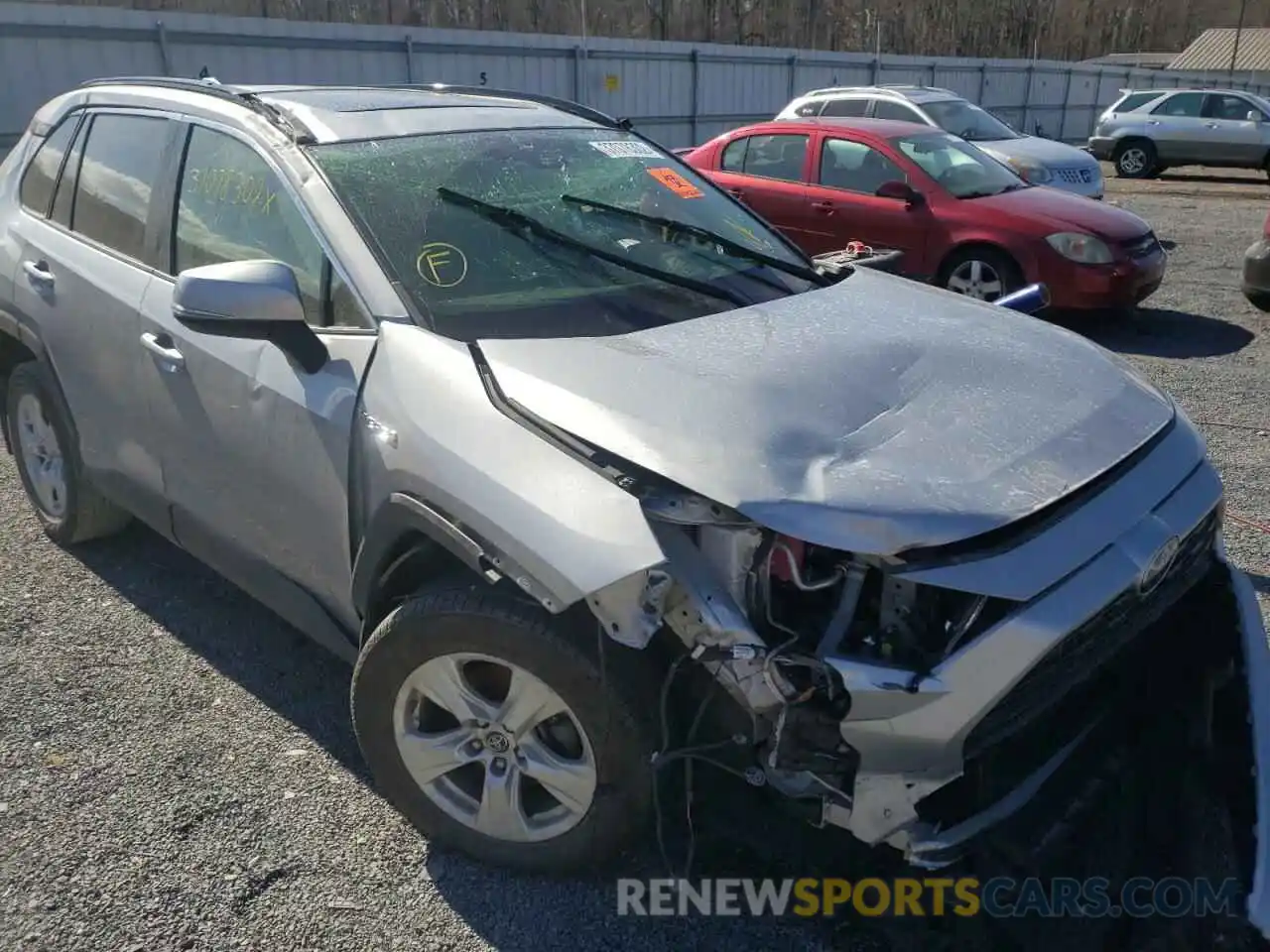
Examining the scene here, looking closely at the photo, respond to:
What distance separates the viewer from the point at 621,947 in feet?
8.29

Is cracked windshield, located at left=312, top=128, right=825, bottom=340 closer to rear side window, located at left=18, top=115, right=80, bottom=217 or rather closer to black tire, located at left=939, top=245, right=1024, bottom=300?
rear side window, located at left=18, top=115, right=80, bottom=217

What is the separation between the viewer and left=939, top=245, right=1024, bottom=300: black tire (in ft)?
27.1

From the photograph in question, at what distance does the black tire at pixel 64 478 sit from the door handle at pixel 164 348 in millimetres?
858

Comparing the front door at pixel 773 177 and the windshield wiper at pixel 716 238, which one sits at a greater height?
the windshield wiper at pixel 716 238

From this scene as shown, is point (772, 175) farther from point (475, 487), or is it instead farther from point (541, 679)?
point (541, 679)

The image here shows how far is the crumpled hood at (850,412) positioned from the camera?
2174 mm

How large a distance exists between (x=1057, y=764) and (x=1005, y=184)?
7574 millimetres

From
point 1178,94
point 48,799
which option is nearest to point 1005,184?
point 48,799

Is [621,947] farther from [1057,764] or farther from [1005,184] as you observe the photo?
[1005,184]

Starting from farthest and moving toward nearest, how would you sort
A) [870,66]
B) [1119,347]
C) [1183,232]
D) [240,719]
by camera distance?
1. [870,66]
2. [1183,232]
3. [1119,347]
4. [240,719]

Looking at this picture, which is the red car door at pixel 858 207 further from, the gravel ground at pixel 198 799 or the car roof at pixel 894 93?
the gravel ground at pixel 198 799

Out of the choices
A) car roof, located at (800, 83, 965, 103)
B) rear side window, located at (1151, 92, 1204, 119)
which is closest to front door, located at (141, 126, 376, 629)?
car roof, located at (800, 83, 965, 103)

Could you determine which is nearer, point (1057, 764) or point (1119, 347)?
point (1057, 764)

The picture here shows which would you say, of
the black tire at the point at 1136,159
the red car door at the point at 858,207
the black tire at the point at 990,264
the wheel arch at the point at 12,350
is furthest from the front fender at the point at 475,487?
the black tire at the point at 1136,159
